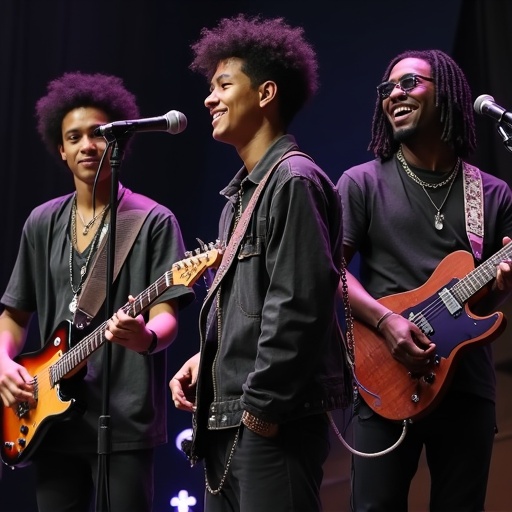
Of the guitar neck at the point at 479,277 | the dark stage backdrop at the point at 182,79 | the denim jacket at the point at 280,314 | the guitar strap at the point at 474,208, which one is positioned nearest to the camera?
the denim jacket at the point at 280,314

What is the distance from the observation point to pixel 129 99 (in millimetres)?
4094

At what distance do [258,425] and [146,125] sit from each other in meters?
1.26

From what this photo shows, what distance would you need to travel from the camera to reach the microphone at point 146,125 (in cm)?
312

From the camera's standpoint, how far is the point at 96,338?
332 centimetres

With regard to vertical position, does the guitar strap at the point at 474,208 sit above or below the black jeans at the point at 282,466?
above

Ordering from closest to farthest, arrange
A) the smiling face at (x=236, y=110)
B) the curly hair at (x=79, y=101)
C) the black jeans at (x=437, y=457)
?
1. the smiling face at (x=236, y=110)
2. the black jeans at (x=437, y=457)
3. the curly hair at (x=79, y=101)

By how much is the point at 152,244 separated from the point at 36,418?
2.65ft

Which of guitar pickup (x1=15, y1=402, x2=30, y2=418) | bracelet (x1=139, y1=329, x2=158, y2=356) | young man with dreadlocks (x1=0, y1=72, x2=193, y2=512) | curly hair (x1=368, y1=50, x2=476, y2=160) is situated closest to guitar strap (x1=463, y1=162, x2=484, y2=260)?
curly hair (x1=368, y1=50, x2=476, y2=160)

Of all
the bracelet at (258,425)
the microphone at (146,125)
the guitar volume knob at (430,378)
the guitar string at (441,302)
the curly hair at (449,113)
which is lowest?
the bracelet at (258,425)

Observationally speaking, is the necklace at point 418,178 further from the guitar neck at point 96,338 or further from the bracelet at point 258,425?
the bracelet at point 258,425

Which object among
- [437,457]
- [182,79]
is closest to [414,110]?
[437,457]

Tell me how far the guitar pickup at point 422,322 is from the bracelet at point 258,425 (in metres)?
1.07

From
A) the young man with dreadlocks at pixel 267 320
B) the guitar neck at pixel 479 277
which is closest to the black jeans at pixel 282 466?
the young man with dreadlocks at pixel 267 320

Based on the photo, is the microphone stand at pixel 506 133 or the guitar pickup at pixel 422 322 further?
the guitar pickup at pixel 422 322
